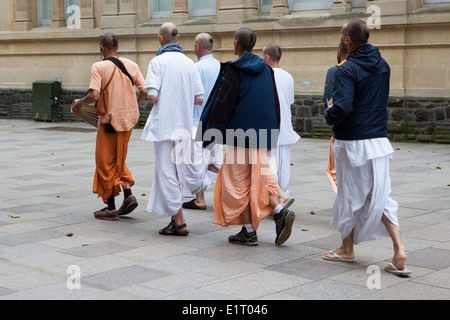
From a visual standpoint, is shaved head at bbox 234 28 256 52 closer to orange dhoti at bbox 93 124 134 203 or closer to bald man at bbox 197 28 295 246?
bald man at bbox 197 28 295 246

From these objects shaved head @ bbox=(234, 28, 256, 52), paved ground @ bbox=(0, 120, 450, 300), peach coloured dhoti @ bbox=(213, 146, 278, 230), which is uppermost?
shaved head @ bbox=(234, 28, 256, 52)

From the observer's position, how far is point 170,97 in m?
7.25

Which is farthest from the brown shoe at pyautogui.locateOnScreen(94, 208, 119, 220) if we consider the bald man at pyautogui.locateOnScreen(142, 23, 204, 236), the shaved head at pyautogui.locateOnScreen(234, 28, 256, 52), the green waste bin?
the green waste bin

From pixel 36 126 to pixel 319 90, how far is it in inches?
322

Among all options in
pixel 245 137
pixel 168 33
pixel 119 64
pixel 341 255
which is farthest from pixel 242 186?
pixel 119 64

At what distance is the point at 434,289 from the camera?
5.28 metres

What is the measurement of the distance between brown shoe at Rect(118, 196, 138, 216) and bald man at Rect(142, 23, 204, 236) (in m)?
0.74

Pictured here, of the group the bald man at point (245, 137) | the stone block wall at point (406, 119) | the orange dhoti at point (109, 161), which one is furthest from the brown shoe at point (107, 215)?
the stone block wall at point (406, 119)

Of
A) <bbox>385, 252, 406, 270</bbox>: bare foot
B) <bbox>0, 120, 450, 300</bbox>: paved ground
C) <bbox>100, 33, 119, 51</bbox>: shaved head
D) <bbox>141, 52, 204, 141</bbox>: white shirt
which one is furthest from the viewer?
<bbox>100, 33, 119, 51</bbox>: shaved head

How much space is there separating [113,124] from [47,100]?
14090 millimetres

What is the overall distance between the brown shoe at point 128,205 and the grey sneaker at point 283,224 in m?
1.98

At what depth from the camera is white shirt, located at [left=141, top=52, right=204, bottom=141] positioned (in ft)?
23.7

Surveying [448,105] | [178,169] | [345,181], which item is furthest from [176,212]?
[448,105]

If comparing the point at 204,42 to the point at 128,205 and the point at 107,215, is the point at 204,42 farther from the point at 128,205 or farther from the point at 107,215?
the point at 107,215
